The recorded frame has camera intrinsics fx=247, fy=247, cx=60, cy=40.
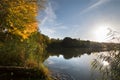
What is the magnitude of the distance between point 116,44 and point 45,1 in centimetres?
1064

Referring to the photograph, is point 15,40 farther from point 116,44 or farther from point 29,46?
point 116,44

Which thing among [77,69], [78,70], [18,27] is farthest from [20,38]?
[77,69]

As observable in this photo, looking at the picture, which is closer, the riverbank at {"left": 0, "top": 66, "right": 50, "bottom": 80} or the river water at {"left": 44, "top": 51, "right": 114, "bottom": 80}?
the river water at {"left": 44, "top": 51, "right": 114, "bottom": 80}

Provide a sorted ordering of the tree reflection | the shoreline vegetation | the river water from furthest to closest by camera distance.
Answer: the shoreline vegetation → the river water → the tree reflection

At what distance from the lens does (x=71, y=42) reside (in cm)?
11019

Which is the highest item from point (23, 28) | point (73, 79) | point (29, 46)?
point (23, 28)

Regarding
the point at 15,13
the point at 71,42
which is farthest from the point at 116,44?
the point at 71,42

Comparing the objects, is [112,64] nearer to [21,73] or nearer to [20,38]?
[21,73]

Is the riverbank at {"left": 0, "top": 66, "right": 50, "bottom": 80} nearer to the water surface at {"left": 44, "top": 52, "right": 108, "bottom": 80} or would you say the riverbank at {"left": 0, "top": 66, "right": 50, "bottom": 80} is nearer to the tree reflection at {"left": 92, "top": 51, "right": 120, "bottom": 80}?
the water surface at {"left": 44, "top": 52, "right": 108, "bottom": 80}

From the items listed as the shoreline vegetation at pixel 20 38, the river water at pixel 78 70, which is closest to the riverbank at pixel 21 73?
the shoreline vegetation at pixel 20 38

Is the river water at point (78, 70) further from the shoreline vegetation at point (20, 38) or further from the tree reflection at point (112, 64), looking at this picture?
the shoreline vegetation at point (20, 38)

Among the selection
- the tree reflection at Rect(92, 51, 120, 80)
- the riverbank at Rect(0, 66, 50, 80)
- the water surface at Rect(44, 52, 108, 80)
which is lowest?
the water surface at Rect(44, 52, 108, 80)

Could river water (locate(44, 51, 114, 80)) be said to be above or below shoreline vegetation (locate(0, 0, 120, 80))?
below

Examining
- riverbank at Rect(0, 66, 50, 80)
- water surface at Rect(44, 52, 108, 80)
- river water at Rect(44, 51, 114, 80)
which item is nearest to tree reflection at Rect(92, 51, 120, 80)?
river water at Rect(44, 51, 114, 80)
